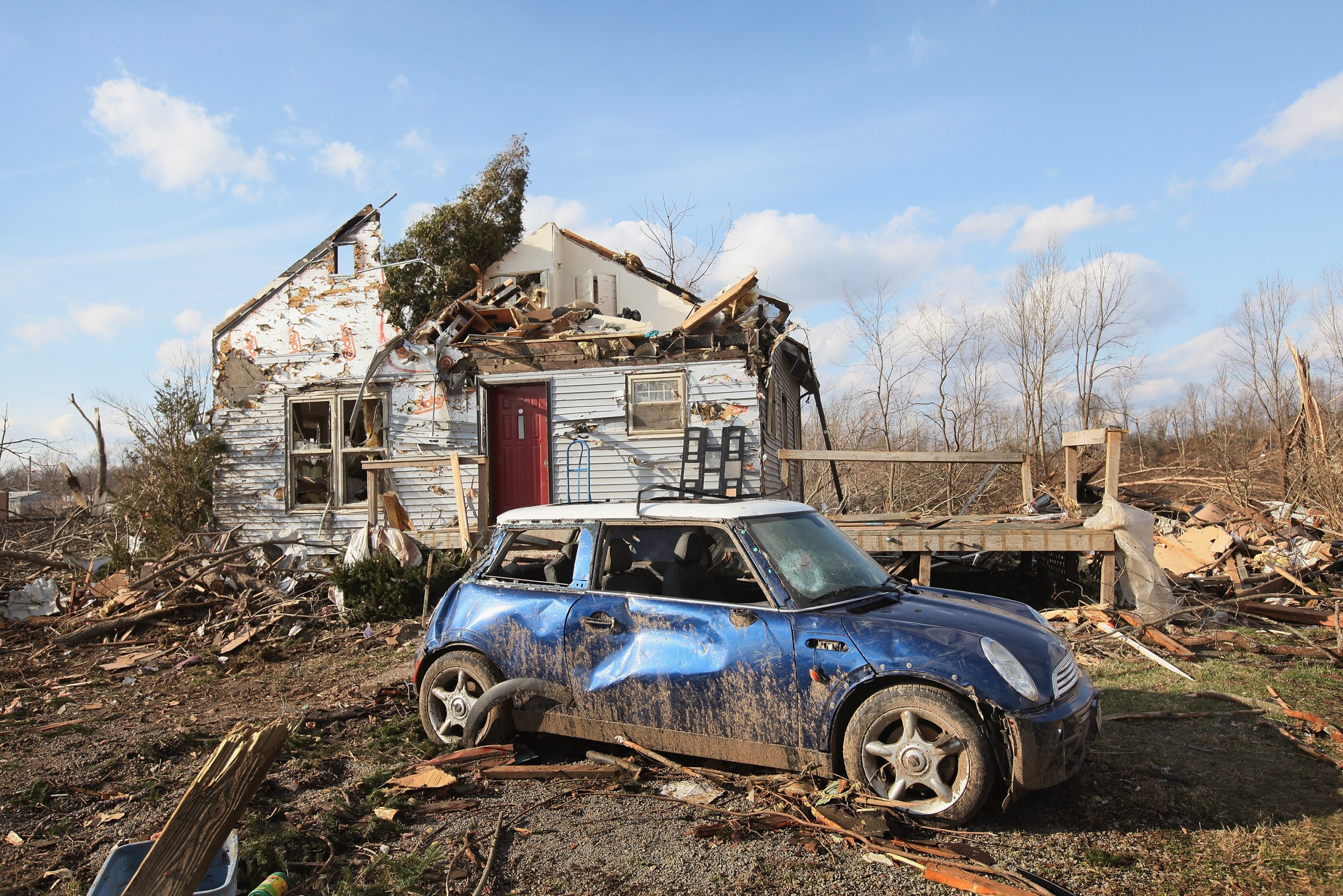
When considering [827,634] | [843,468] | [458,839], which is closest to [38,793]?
[458,839]

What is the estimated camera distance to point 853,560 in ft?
16.2

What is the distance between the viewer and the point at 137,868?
3047 millimetres

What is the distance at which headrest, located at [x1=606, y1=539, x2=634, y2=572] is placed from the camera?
16.2ft

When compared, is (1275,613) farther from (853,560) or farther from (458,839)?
(458,839)

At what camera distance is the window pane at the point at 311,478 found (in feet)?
44.9

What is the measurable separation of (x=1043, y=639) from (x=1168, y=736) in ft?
6.02

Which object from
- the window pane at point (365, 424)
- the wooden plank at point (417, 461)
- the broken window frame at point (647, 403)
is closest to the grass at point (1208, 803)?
the broken window frame at point (647, 403)

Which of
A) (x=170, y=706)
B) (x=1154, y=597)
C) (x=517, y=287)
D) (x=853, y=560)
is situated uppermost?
(x=517, y=287)

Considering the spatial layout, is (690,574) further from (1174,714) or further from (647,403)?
(647,403)

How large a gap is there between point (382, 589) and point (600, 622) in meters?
5.95

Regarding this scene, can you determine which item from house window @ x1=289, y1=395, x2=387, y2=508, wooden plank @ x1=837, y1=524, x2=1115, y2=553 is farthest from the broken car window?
house window @ x1=289, y1=395, x2=387, y2=508

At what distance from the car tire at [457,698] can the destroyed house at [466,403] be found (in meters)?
6.11

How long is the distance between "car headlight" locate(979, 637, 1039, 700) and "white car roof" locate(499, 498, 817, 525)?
1.44 meters

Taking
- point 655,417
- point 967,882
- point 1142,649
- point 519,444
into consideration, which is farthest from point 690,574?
point 519,444
